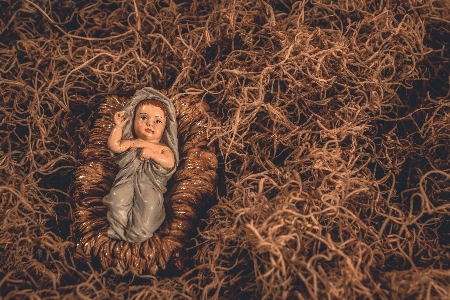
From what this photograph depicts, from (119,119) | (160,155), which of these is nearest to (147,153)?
(160,155)

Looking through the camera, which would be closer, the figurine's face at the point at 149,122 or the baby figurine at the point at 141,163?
the baby figurine at the point at 141,163

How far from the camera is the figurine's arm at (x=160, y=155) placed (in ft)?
Answer: 5.07

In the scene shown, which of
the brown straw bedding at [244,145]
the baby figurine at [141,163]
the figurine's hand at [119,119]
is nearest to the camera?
the brown straw bedding at [244,145]

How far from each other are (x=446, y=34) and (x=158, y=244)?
125cm

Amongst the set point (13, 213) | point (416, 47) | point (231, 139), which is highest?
point (416, 47)

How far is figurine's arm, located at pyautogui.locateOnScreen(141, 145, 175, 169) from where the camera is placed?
1544 mm

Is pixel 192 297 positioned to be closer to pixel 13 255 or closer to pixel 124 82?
pixel 13 255

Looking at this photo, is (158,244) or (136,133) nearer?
(158,244)

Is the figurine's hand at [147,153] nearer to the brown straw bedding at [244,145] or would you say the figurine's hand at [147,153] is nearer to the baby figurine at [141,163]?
the baby figurine at [141,163]

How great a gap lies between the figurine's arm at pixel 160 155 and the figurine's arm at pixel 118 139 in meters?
0.07

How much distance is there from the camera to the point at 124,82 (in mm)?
1748

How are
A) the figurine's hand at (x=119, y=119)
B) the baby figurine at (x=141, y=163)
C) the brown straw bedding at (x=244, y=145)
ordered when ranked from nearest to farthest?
the brown straw bedding at (x=244, y=145) < the baby figurine at (x=141, y=163) < the figurine's hand at (x=119, y=119)

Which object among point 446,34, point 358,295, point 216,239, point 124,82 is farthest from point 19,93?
point 446,34

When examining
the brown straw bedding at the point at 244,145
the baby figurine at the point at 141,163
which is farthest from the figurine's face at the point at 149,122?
the brown straw bedding at the point at 244,145
